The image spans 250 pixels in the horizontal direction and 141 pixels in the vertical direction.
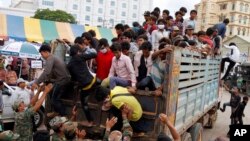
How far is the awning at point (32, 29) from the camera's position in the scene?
17.1 m

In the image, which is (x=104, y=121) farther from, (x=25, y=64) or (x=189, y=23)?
(x=25, y=64)

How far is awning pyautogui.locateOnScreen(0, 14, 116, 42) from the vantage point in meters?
17.1

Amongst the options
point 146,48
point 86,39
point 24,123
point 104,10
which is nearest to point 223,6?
point 104,10

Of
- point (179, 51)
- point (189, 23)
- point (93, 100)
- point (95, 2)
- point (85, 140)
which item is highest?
point (95, 2)

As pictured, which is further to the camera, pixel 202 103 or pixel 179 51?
Result: pixel 202 103

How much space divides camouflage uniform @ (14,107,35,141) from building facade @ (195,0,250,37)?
67.8 m

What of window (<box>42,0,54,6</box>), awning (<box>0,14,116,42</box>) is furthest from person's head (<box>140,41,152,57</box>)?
window (<box>42,0,54,6</box>)

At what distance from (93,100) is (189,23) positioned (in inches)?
175

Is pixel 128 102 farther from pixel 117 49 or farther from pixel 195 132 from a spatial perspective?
pixel 195 132

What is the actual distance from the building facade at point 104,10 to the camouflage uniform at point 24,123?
3272 inches

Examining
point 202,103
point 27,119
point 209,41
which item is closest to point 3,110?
point 27,119

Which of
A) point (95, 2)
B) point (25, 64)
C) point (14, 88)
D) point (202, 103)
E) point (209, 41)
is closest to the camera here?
point (202, 103)

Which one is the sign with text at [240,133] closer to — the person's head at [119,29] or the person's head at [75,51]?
the person's head at [75,51]

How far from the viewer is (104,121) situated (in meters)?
4.59
